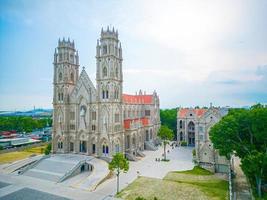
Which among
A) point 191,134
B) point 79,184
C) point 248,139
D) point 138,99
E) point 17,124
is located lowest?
point 79,184

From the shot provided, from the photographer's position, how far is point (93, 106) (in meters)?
52.8

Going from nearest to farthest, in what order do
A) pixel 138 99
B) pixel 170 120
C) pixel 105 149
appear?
pixel 105 149, pixel 138 99, pixel 170 120

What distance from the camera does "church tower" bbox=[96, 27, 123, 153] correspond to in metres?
50.5

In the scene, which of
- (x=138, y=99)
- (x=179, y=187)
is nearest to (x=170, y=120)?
(x=138, y=99)

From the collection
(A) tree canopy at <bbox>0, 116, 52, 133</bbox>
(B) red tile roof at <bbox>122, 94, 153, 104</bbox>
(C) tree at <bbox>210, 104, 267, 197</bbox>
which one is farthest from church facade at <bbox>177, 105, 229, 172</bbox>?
(A) tree canopy at <bbox>0, 116, 52, 133</bbox>

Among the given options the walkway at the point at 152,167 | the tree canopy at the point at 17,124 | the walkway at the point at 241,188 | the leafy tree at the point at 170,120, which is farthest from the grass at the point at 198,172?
the tree canopy at the point at 17,124

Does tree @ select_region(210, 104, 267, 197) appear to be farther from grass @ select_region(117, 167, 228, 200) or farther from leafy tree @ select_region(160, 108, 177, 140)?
leafy tree @ select_region(160, 108, 177, 140)

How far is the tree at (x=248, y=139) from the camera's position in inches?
1142

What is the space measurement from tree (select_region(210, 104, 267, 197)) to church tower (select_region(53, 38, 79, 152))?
3692 cm

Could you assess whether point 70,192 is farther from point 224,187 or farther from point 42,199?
point 224,187

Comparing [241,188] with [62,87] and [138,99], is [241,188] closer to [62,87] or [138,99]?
[138,99]

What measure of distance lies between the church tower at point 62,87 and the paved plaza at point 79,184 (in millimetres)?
12399

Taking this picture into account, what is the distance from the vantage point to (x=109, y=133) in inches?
1956

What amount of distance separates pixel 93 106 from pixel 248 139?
33886mm
